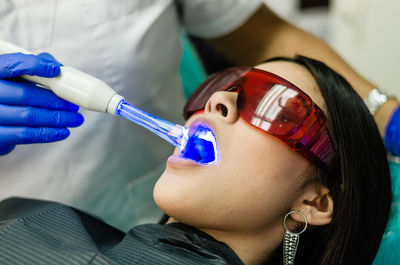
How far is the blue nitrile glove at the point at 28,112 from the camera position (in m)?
0.91

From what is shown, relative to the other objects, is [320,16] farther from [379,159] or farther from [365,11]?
[379,159]

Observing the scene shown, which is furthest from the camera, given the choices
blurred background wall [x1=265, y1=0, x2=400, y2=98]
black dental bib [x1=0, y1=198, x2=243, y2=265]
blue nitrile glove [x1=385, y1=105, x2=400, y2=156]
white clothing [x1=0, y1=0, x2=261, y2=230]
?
blurred background wall [x1=265, y1=0, x2=400, y2=98]

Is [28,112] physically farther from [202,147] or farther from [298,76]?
[298,76]

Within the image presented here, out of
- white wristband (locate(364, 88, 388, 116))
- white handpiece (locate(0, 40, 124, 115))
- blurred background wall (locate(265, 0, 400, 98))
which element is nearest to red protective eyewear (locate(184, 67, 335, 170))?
white handpiece (locate(0, 40, 124, 115))

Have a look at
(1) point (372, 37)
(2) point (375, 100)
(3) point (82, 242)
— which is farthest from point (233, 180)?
(1) point (372, 37)

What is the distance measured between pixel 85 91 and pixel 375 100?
838mm

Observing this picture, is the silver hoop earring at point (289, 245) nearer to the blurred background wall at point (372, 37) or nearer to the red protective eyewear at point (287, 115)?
the red protective eyewear at point (287, 115)

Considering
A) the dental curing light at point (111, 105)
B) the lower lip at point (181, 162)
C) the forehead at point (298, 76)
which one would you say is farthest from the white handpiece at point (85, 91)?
the forehead at point (298, 76)

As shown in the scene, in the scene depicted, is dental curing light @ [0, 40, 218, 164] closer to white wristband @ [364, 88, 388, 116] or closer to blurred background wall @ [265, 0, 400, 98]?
white wristband @ [364, 88, 388, 116]

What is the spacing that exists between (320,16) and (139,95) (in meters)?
2.40

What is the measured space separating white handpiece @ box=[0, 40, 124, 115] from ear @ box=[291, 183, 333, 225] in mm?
469

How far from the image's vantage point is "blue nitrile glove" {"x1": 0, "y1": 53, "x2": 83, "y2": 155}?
3.00ft

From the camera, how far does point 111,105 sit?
0.84 meters

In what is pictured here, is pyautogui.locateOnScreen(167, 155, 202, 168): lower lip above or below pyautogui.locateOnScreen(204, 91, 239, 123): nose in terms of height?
below
